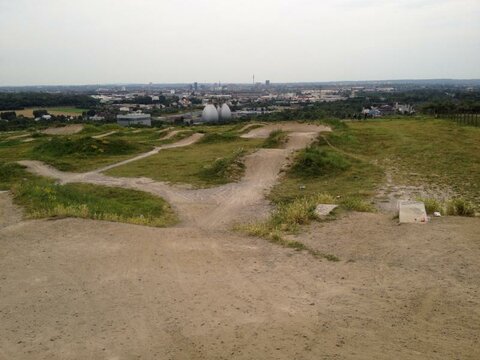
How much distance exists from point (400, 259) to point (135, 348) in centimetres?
403

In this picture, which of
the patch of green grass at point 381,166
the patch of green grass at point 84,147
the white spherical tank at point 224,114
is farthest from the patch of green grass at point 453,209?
the white spherical tank at point 224,114

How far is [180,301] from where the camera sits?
552cm

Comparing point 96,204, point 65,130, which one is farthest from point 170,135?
point 96,204

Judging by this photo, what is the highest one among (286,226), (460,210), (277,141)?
(277,141)

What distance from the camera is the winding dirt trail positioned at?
10859 mm

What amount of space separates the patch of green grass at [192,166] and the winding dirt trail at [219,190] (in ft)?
1.55

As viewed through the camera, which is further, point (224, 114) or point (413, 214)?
point (224, 114)

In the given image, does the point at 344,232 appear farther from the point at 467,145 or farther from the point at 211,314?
the point at 467,145

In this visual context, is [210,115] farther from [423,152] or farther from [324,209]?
[324,209]

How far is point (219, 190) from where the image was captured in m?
13.4

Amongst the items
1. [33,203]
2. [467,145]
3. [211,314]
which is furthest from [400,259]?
[467,145]

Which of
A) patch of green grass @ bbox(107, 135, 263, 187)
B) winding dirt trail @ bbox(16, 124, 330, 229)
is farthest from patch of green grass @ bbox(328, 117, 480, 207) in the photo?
patch of green grass @ bbox(107, 135, 263, 187)

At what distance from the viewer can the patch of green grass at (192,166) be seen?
14.8 m

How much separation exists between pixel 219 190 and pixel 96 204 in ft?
12.2
